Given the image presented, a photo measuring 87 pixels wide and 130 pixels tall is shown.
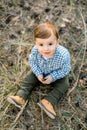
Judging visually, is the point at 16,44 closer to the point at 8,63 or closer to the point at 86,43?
the point at 8,63

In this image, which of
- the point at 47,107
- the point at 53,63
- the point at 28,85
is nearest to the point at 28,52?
the point at 28,85

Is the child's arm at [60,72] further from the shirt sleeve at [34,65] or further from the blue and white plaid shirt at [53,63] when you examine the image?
the shirt sleeve at [34,65]

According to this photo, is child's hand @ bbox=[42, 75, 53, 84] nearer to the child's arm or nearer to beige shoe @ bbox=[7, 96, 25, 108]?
the child's arm

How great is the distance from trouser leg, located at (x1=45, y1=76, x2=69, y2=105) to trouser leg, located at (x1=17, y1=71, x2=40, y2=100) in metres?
0.19

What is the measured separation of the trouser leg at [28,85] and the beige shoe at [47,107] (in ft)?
0.60

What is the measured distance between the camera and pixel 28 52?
378 cm

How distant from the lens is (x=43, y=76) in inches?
132

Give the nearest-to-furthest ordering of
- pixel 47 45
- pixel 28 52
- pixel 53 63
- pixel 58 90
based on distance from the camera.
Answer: pixel 47 45, pixel 53 63, pixel 58 90, pixel 28 52

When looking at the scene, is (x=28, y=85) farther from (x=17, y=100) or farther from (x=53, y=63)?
(x=53, y=63)

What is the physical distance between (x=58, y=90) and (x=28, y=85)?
11.5 inches

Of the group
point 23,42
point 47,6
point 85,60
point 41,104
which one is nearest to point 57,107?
point 41,104

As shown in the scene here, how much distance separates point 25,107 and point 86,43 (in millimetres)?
1002

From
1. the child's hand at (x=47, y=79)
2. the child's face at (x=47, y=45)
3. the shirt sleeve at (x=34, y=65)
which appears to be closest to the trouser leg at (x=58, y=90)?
the child's hand at (x=47, y=79)

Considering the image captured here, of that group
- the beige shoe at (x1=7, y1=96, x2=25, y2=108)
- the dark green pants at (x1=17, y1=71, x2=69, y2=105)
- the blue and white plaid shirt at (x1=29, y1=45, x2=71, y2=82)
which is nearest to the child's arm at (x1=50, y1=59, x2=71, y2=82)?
the blue and white plaid shirt at (x1=29, y1=45, x2=71, y2=82)
